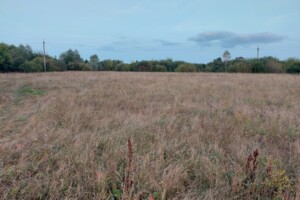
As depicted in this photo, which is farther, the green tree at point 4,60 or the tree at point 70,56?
the tree at point 70,56

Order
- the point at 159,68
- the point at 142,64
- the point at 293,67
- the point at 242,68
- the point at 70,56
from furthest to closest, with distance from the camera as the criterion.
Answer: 1. the point at 70,56
2. the point at 142,64
3. the point at 159,68
4. the point at 242,68
5. the point at 293,67

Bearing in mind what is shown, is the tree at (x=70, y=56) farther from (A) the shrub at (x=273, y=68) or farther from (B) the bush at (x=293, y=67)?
(B) the bush at (x=293, y=67)

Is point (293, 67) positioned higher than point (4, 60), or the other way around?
point (4, 60)

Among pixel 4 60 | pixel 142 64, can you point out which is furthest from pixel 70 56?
pixel 142 64

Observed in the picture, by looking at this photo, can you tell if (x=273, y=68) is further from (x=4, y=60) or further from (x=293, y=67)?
(x=4, y=60)

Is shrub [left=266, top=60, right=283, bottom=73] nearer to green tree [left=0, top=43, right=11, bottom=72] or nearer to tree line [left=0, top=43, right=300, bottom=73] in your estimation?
tree line [left=0, top=43, right=300, bottom=73]

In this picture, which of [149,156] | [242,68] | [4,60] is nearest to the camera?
[149,156]

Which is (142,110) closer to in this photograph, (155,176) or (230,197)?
(155,176)

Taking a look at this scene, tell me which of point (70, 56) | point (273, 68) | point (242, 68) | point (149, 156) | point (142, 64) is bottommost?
point (149, 156)

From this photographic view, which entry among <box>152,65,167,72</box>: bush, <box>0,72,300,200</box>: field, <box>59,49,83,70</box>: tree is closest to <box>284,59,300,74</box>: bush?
<box>152,65,167,72</box>: bush

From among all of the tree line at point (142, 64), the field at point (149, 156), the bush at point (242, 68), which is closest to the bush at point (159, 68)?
the tree line at point (142, 64)

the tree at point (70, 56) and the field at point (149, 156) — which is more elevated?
the tree at point (70, 56)

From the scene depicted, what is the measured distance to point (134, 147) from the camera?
3254 mm

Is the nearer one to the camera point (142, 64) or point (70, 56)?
point (142, 64)
